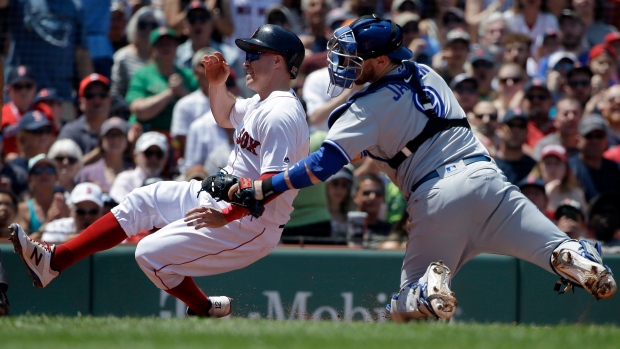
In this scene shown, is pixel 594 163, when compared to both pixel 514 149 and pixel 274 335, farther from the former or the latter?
pixel 274 335

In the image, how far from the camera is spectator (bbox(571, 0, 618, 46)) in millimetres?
13008

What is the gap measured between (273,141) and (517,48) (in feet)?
22.9

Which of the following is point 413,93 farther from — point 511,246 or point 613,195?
point 613,195

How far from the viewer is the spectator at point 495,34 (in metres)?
12.4

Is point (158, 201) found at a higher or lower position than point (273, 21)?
lower

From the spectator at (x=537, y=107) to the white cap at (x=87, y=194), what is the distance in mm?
4831

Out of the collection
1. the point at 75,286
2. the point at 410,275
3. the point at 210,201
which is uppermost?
the point at 210,201

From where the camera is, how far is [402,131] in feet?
17.7

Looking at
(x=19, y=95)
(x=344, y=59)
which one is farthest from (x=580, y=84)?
(x=344, y=59)

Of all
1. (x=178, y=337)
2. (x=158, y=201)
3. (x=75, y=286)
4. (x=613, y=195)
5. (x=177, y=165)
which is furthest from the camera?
(x=177, y=165)

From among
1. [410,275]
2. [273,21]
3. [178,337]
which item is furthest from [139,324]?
[273,21]

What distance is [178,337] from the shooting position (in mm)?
4492

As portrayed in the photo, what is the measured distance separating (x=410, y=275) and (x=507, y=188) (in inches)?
28.6

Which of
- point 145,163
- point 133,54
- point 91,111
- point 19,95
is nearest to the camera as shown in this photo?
point 145,163
